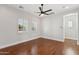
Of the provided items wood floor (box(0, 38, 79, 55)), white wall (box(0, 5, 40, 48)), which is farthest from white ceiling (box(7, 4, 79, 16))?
wood floor (box(0, 38, 79, 55))

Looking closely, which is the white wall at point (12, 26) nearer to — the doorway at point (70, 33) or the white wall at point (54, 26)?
the white wall at point (54, 26)

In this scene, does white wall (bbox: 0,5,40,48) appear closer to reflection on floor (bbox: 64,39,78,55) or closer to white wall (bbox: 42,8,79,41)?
white wall (bbox: 42,8,79,41)

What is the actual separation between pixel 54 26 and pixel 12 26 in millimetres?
870

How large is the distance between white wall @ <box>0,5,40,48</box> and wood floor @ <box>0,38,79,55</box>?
0.12m

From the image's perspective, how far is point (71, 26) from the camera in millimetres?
1598

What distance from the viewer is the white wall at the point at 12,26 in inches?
62.6

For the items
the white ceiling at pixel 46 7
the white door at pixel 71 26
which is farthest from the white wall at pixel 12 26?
the white door at pixel 71 26

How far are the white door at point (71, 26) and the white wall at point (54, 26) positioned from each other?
0.08 m

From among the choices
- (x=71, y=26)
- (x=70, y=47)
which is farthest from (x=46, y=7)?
(x=70, y=47)

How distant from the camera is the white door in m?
1.57

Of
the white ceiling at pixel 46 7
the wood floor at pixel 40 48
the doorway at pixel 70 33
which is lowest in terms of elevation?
the wood floor at pixel 40 48

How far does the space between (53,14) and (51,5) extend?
18cm
